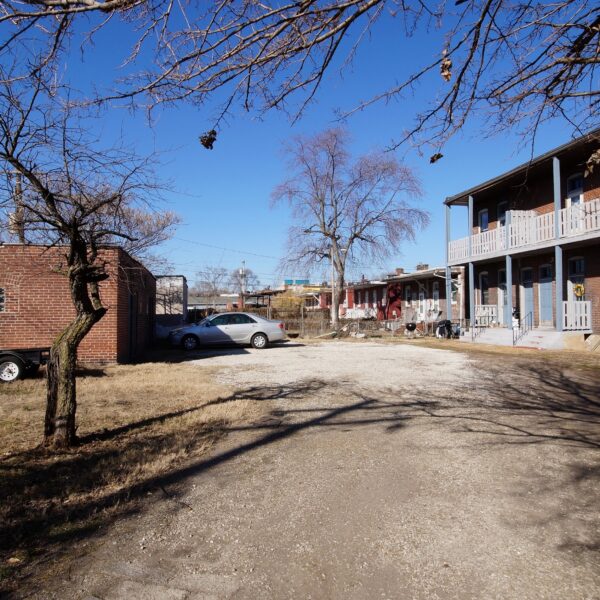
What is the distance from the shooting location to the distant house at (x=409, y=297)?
102 ft

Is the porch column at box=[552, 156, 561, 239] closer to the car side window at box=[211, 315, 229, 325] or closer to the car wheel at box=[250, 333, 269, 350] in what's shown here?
the car wheel at box=[250, 333, 269, 350]

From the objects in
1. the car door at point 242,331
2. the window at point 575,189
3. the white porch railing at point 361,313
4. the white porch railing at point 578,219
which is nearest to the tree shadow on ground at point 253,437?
the white porch railing at point 578,219

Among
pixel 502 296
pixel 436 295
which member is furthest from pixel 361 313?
pixel 502 296

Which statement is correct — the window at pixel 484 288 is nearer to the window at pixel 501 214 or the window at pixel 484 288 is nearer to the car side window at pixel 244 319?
the window at pixel 501 214

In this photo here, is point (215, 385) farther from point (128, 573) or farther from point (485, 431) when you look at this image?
point (128, 573)

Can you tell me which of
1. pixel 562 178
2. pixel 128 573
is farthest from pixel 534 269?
pixel 128 573

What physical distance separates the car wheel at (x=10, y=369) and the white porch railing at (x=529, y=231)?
15.0 m

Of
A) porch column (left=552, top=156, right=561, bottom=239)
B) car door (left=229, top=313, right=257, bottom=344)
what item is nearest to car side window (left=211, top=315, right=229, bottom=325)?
car door (left=229, top=313, right=257, bottom=344)

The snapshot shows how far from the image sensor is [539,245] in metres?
19.2

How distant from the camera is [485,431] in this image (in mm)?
6160

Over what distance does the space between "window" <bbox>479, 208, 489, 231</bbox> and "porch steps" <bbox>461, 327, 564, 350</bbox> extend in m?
6.03

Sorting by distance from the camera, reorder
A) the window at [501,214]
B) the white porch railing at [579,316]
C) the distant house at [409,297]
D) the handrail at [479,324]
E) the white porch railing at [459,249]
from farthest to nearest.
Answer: the distant house at [409,297] < the white porch railing at [459,249] < the window at [501,214] < the handrail at [479,324] < the white porch railing at [579,316]

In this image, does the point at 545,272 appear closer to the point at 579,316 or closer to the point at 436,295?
the point at 579,316

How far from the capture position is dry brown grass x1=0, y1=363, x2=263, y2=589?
3.61 m
